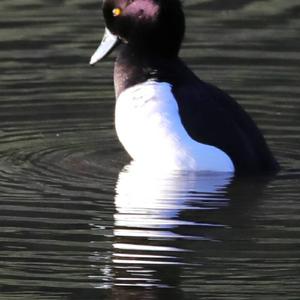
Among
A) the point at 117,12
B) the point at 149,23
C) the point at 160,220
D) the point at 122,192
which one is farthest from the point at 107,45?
the point at 160,220

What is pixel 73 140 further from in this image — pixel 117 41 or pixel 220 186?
pixel 220 186

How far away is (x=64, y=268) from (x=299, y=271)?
1.25 m

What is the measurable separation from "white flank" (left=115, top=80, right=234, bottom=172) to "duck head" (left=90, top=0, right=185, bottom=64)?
1.12 ft

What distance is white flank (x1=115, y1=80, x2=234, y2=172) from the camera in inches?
403

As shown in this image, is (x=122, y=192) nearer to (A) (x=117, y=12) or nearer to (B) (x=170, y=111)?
(B) (x=170, y=111)

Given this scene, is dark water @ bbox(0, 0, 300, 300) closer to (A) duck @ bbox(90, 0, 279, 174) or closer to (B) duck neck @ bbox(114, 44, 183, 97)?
(A) duck @ bbox(90, 0, 279, 174)

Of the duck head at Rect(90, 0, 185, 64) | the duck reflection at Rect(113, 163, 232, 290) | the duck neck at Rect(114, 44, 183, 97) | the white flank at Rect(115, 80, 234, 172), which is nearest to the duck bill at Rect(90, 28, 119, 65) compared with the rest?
the duck head at Rect(90, 0, 185, 64)

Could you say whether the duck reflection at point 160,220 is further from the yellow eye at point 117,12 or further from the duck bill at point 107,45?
the yellow eye at point 117,12

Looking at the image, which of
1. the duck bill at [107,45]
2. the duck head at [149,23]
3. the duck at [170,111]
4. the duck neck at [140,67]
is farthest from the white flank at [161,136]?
the duck bill at [107,45]

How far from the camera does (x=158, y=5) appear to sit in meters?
10.7

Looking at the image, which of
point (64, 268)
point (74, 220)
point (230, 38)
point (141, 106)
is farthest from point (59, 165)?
point (230, 38)

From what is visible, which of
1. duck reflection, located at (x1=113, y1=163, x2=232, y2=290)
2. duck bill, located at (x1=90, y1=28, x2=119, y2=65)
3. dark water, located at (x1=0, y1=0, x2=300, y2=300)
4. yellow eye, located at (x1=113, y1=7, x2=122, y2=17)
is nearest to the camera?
dark water, located at (x1=0, y1=0, x2=300, y2=300)

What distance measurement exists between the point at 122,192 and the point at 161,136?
0.50m

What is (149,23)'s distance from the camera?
10758 mm
